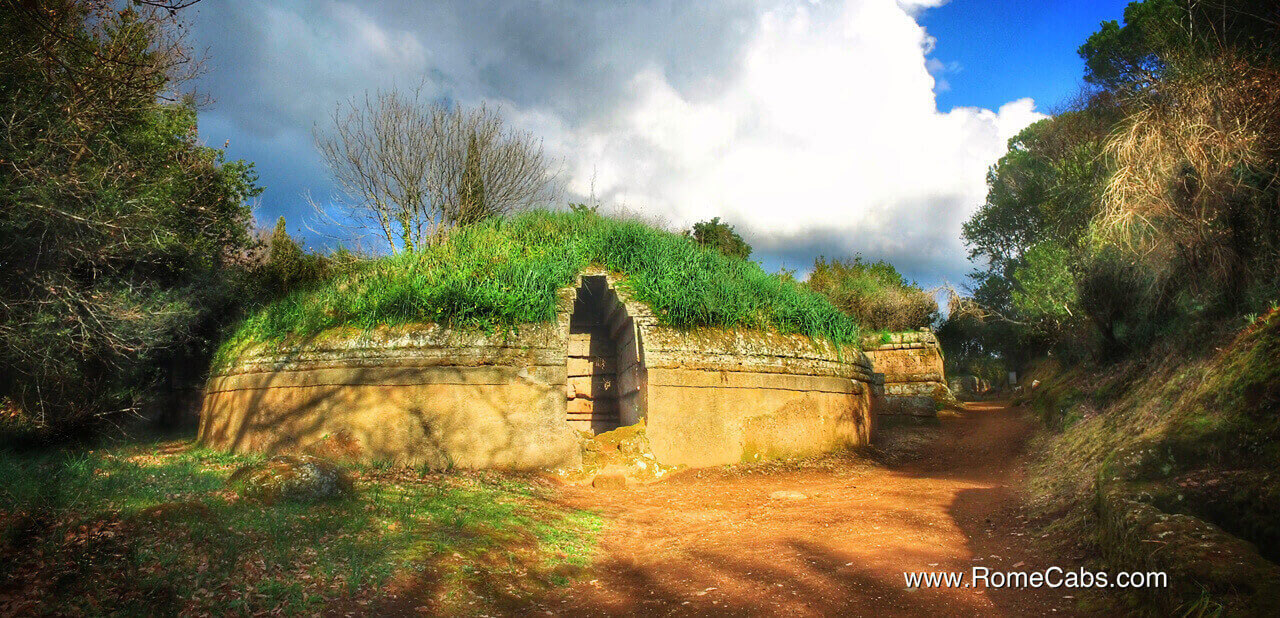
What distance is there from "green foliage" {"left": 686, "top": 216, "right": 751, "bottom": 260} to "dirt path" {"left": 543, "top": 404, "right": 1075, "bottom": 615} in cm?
1142

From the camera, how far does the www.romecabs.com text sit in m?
4.21

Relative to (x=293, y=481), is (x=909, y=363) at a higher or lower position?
higher

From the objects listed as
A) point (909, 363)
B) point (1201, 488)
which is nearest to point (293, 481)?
point (1201, 488)

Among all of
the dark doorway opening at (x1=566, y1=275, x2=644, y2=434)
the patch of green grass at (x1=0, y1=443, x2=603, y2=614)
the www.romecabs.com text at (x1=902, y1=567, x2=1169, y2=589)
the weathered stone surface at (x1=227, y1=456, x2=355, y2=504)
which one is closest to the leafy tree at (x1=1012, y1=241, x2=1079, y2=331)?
the dark doorway opening at (x1=566, y1=275, x2=644, y2=434)

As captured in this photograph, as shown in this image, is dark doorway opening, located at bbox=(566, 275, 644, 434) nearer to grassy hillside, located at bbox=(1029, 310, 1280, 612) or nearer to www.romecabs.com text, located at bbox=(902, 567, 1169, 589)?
grassy hillside, located at bbox=(1029, 310, 1280, 612)

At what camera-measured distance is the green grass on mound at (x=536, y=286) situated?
10.1 meters

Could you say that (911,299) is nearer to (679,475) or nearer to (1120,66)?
(1120,66)

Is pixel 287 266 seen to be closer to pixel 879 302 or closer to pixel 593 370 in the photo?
pixel 593 370

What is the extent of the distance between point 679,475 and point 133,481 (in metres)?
6.89

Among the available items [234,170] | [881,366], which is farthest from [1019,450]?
[234,170]

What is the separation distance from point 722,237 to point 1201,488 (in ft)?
56.7

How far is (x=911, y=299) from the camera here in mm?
23453

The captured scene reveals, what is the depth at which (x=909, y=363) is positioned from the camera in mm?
19812

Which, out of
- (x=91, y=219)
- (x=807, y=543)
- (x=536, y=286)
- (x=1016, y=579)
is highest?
(x=91, y=219)
